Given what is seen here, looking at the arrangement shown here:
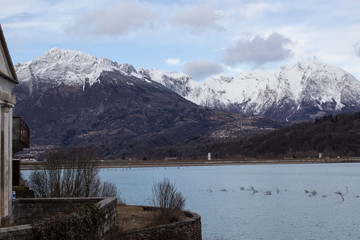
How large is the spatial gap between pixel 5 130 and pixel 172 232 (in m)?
8.33

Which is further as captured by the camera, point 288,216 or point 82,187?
point 288,216

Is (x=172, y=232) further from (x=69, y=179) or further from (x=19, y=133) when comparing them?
(x=69, y=179)

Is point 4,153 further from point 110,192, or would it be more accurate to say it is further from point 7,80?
point 110,192

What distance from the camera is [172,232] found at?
24641 millimetres

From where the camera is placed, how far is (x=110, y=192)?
39531mm

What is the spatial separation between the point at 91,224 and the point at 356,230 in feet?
77.0

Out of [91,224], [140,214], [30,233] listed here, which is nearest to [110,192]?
[140,214]

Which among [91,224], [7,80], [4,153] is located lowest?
[91,224]

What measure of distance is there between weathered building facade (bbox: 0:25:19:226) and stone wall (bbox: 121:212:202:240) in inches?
186

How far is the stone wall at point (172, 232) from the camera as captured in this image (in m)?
23.3

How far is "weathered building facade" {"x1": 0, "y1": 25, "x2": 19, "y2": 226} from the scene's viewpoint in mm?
21703

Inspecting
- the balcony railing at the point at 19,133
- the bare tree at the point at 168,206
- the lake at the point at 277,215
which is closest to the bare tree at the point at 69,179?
the bare tree at the point at 168,206

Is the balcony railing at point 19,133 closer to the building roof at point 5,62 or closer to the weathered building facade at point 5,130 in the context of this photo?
the weathered building facade at point 5,130

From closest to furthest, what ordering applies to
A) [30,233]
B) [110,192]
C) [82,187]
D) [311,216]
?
[30,233] < [82,187] < [110,192] < [311,216]
